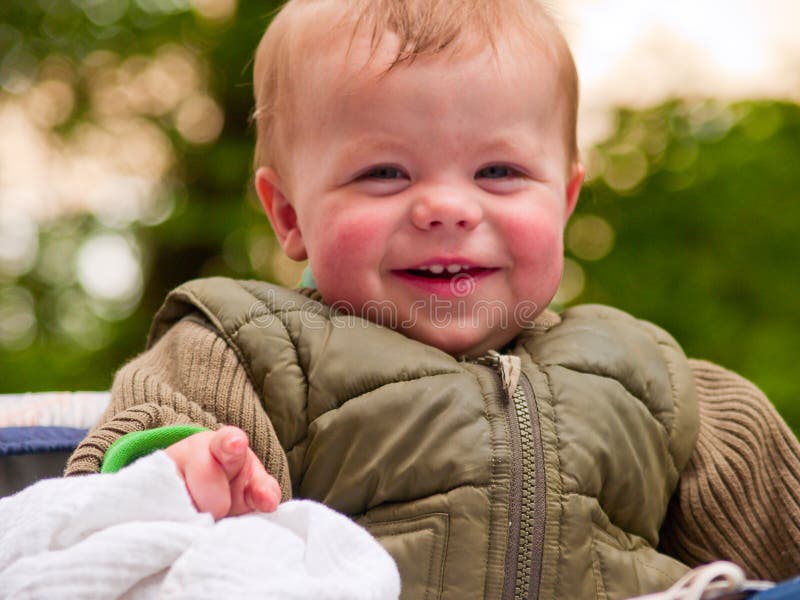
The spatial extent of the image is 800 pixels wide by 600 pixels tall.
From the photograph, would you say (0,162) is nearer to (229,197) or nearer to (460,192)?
(229,197)

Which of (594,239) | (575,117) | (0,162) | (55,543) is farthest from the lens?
(0,162)

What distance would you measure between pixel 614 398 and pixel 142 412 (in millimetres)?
636

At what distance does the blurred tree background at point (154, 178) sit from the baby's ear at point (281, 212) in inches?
78.4

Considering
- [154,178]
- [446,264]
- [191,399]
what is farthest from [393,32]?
[154,178]

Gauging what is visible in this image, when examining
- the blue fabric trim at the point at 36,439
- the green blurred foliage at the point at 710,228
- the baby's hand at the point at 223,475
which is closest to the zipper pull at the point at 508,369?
the baby's hand at the point at 223,475

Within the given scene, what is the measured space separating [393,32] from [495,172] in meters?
0.25

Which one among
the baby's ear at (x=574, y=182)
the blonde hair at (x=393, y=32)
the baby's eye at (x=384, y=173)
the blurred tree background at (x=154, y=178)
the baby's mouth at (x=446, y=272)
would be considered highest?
the blonde hair at (x=393, y=32)

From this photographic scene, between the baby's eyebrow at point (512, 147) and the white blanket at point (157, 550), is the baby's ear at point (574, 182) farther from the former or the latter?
the white blanket at point (157, 550)

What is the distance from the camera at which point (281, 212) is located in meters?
1.67

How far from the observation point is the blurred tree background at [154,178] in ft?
11.6

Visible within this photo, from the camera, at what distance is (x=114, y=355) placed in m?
3.99

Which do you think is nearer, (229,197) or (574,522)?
(574,522)

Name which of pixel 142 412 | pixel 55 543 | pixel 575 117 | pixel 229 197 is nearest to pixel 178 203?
pixel 229 197

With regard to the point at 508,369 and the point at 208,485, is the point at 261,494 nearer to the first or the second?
the point at 208,485
